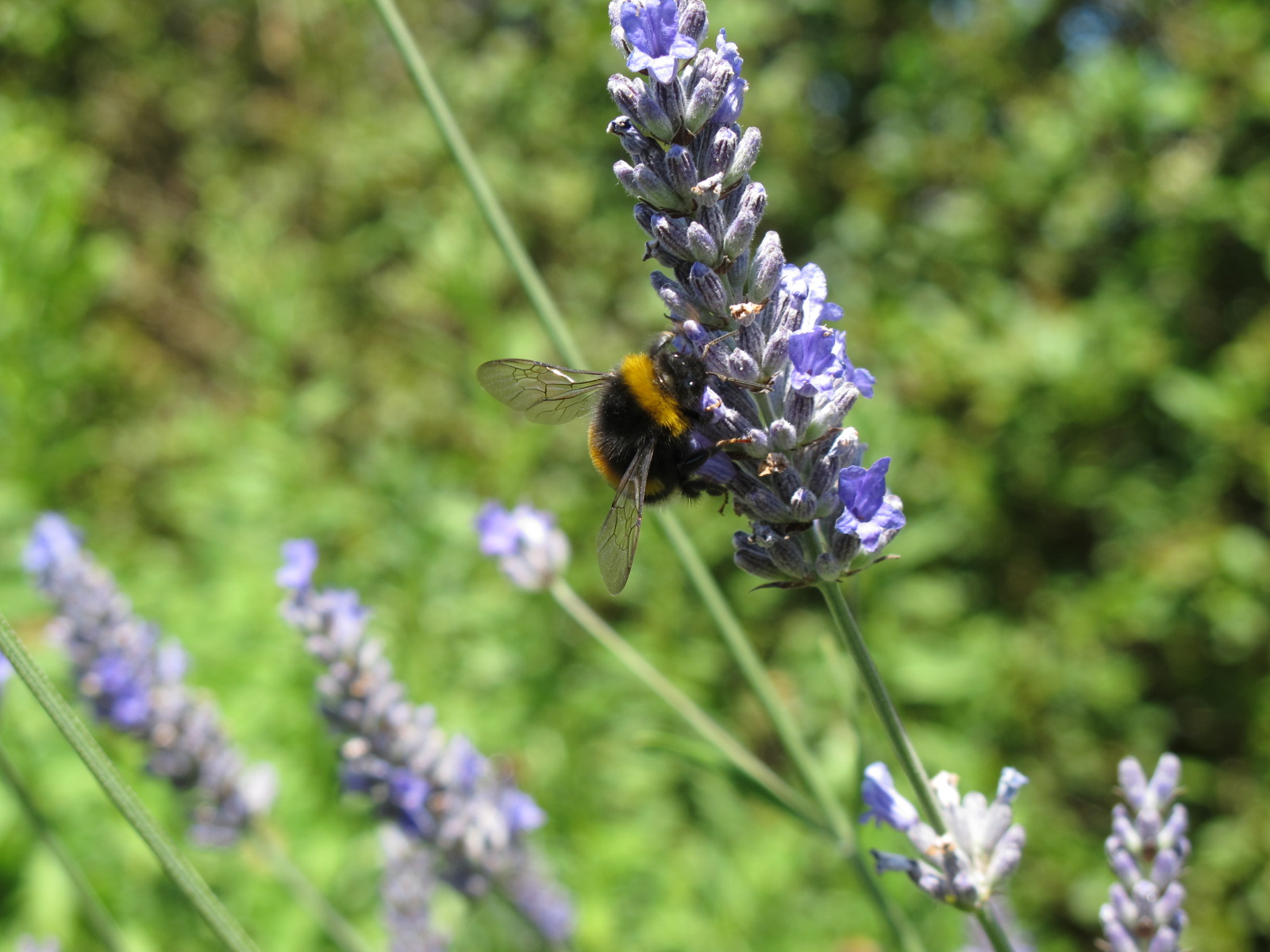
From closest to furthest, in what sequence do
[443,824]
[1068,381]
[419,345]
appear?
[443,824] → [1068,381] → [419,345]

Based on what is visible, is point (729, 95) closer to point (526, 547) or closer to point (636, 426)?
point (636, 426)

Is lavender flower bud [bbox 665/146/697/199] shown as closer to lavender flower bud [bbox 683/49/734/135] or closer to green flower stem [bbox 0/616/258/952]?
lavender flower bud [bbox 683/49/734/135]

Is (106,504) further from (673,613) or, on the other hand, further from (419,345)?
(673,613)

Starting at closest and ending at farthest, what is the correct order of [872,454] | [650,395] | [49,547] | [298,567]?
[650,395] → [298,567] → [49,547] → [872,454]

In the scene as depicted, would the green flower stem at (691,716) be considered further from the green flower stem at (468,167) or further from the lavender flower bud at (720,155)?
the lavender flower bud at (720,155)

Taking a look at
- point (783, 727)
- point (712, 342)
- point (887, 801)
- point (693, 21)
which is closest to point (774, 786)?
point (783, 727)

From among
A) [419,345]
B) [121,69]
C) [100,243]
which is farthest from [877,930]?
[121,69]
